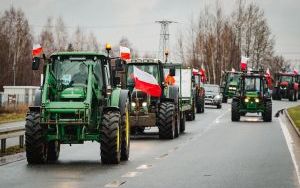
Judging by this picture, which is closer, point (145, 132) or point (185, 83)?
point (145, 132)

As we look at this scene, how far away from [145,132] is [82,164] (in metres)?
14.7

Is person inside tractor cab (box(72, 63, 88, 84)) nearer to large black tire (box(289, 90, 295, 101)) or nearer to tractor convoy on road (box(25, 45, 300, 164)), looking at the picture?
tractor convoy on road (box(25, 45, 300, 164))

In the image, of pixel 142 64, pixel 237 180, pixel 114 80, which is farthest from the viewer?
pixel 142 64

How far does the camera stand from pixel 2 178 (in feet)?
51.4

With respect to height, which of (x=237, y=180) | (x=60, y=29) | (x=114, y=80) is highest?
(x=60, y=29)

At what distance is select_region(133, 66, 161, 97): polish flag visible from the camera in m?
28.9

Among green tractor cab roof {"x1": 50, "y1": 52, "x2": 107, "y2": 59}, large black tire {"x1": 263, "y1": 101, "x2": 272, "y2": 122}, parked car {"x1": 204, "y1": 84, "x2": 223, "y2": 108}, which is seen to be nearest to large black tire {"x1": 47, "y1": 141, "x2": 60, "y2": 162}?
green tractor cab roof {"x1": 50, "y1": 52, "x2": 107, "y2": 59}

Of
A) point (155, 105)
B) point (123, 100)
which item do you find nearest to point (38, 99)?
point (123, 100)

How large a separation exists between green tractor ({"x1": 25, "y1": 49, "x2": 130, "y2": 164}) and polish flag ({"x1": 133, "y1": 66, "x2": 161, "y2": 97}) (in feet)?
27.2

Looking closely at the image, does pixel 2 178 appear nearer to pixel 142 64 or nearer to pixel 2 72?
pixel 142 64

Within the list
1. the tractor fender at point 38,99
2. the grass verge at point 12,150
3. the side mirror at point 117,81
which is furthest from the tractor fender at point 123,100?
the grass verge at point 12,150

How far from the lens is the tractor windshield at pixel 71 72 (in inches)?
776

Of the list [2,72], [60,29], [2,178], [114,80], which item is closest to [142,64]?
[114,80]

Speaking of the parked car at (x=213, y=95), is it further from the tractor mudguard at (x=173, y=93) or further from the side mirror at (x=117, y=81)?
the side mirror at (x=117, y=81)
